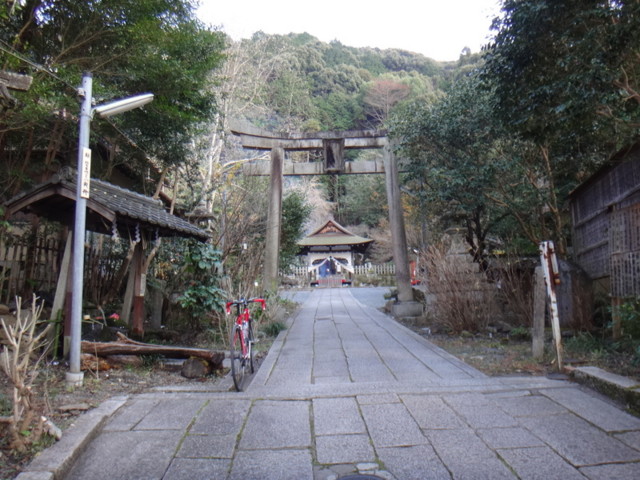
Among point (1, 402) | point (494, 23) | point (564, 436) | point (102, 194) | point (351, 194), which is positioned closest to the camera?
point (564, 436)

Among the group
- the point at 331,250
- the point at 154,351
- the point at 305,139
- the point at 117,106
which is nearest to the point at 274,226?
the point at 305,139

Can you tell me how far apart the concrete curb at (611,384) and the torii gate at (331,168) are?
7388 mm

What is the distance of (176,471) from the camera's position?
2787 millimetres

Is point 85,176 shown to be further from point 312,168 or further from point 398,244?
point 312,168

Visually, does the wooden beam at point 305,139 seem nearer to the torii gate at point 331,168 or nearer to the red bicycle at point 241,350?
the torii gate at point 331,168

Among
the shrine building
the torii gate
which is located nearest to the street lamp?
the torii gate

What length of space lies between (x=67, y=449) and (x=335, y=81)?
47.2 meters

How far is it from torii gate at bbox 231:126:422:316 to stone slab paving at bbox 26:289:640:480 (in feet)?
22.5

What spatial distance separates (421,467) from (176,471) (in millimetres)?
1498

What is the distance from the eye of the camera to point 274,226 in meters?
12.4

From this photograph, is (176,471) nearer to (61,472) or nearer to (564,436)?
(61,472)

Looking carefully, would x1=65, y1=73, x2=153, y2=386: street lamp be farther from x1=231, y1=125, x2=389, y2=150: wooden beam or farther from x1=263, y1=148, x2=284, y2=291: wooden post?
x1=231, y1=125, x2=389, y2=150: wooden beam

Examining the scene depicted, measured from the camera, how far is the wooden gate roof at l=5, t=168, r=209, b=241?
17.1 ft

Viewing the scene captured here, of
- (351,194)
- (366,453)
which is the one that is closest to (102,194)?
(366,453)
